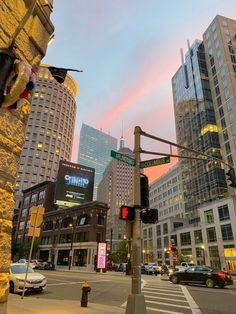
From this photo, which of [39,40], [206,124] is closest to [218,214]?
[206,124]

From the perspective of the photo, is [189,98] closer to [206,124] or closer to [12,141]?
[206,124]

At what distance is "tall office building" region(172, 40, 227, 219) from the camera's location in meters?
74.9

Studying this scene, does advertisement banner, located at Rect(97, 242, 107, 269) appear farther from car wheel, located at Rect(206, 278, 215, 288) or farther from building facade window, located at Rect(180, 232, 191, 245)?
building facade window, located at Rect(180, 232, 191, 245)

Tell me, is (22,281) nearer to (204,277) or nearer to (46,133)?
(204,277)

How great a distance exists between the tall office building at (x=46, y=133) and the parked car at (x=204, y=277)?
299 feet

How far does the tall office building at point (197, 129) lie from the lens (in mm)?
74912

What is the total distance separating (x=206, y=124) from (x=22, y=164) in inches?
2828

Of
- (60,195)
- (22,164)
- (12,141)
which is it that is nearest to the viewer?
(12,141)

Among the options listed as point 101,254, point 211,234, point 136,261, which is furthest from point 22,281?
point 211,234

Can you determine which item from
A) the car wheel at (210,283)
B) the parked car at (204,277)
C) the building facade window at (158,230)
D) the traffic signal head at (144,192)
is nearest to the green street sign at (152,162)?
the traffic signal head at (144,192)

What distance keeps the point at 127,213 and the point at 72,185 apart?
48630 mm

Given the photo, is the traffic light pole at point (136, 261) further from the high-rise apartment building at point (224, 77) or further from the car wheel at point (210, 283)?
the high-rise apartment building at point (224, 77)

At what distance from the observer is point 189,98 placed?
92.7 m

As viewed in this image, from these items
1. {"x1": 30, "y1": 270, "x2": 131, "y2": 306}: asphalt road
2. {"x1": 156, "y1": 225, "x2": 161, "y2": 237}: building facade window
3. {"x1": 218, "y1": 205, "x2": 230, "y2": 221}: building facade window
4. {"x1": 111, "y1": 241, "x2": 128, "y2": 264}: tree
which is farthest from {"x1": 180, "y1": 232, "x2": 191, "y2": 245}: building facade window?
{"x1": 30, "y1": 270, "x2": 131, "y2": 306}: asphalt road
